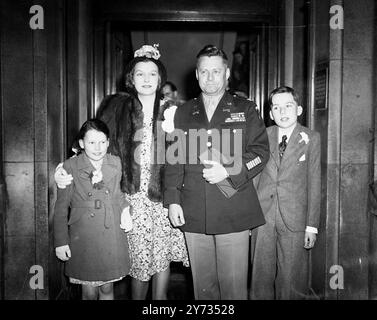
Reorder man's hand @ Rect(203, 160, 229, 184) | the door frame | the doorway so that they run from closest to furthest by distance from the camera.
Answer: man's hand @ Rect(203, 160, 229, 184), the door frame, the doorway

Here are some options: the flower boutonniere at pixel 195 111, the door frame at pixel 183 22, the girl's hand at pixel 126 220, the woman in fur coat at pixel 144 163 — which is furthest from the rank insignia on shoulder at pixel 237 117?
the door frame at pixel 183 22

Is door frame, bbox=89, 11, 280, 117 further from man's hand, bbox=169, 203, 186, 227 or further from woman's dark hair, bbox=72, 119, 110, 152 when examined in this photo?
man's hand, bbox=169, 203, 186, 227

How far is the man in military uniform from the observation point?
266cm

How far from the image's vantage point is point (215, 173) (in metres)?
2.59

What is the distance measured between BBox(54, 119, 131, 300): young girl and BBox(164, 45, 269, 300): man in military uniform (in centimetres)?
41

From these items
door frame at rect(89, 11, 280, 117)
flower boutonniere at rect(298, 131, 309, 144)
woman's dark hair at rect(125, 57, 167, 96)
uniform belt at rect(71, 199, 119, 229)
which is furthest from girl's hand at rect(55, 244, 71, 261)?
door frame at rect(89, 11, 280, 117)

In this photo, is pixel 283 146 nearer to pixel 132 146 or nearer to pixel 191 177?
pixel 191 177

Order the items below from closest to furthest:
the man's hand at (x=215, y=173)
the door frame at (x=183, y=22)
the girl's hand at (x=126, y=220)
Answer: the man's hand at (x=215, y=173) < the girl's hand at (x=126, y=220) < the door frame at (x=183, y=22)

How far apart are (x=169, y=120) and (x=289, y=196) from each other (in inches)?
40.4

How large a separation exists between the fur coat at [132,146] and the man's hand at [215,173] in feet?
1.51

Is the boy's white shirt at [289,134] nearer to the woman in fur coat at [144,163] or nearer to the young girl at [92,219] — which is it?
the woman in fur coat at [144,163]

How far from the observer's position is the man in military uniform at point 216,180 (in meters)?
2.66

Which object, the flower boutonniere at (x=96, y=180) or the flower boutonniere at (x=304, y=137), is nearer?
the flower boutonniere at (x=96, y=180)

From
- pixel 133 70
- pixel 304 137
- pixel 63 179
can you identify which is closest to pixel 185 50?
pixel 133 70
